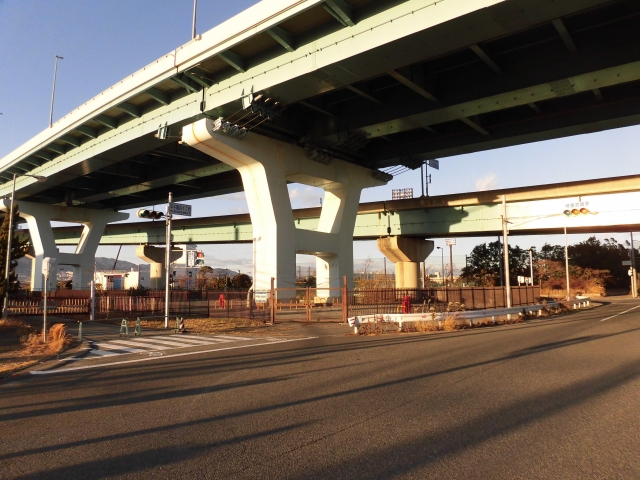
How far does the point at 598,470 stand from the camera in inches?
190

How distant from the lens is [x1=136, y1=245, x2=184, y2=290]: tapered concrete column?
66.9 m

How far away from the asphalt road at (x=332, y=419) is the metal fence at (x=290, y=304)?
13.2 metres

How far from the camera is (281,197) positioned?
29953mm

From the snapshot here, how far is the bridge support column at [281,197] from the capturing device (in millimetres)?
27547

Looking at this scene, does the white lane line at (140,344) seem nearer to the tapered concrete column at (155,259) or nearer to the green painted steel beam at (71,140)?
the green painted steel beam at (71,140)

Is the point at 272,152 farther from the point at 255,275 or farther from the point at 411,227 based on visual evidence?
the point at 411,227

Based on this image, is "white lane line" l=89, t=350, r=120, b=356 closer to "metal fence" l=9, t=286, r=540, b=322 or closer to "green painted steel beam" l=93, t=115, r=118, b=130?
"metal fence" l=9, t=286, r=540, b=322

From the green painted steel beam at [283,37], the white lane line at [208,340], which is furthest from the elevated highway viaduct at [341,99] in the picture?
the white lane line at [208,340]

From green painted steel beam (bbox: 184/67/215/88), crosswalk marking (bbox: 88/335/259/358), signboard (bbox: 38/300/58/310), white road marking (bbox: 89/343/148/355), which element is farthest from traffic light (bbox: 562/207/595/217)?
signboard (bbox: 38/300/58/310)

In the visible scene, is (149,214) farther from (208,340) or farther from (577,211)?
(577,211)

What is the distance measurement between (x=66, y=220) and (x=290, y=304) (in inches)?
A: 1485

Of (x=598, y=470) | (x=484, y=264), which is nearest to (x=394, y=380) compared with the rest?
(x=598, y=470)

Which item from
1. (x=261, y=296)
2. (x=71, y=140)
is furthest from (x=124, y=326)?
(x=71, y=140)

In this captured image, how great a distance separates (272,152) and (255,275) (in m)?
7.44
